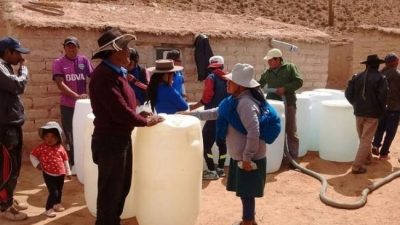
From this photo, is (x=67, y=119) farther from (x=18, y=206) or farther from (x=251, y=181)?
(x=251, y=181)

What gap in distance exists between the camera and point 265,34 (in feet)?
29.7

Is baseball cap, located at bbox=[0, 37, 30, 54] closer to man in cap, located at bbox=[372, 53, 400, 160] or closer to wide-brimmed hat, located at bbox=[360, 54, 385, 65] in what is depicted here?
wide-brimmed hat, located at bbox=[360, 54, 385, 65]

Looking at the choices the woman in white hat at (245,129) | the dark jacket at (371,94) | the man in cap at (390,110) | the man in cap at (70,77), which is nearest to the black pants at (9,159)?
the man in cap at (70,77)

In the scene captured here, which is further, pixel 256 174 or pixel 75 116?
pixel 75 116

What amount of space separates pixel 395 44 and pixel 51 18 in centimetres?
1077

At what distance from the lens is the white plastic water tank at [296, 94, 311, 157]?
22.3ft


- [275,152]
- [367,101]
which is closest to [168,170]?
[275,152]

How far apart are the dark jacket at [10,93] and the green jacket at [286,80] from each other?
11.0 ft

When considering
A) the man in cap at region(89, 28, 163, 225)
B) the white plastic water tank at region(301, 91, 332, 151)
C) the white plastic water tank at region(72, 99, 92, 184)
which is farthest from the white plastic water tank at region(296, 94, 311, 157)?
the man in cap at region(89, 28, 163, 225)

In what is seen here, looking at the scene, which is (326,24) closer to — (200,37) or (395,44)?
(395,44)

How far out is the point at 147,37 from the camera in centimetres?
734

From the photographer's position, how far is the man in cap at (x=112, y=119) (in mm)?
3303

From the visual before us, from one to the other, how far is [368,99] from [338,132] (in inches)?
35.3

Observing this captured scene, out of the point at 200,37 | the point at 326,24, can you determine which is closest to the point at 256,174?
the point at 200,37
